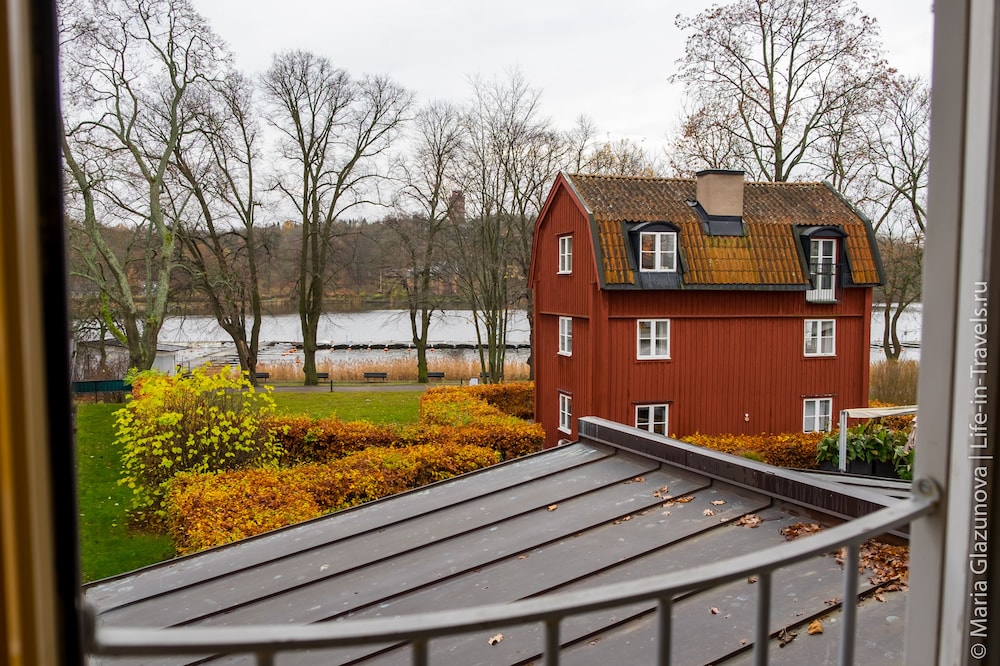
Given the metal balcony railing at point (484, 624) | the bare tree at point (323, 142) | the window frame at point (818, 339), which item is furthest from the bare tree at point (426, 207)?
the metal balcony railing at point (484, 624)

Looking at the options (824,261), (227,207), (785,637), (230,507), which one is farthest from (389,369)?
(785,637)

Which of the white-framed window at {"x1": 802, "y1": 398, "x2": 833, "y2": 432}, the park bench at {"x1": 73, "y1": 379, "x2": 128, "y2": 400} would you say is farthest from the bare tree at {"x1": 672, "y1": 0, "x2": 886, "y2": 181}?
the park bench at {"x1": 73, "y1": 379, "x2": 128, "y2": 400}

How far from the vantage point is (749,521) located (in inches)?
131

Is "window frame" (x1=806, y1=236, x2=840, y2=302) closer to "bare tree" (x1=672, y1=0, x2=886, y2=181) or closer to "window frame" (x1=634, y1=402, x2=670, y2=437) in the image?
"window frame" (x1=634, y1=402, x2=670, y2=437)

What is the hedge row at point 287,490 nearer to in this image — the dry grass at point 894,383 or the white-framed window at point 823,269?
the white-framed window at point 823,269

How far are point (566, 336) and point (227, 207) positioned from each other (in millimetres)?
11151

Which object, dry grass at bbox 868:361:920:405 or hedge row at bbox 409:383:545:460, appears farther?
dry grass at bbox 868:361:920:405

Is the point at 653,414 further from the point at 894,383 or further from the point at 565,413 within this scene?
the point at 894,383

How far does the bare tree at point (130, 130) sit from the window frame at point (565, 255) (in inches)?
341

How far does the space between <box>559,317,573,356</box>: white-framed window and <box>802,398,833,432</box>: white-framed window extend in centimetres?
506

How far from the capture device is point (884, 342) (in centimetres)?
1994

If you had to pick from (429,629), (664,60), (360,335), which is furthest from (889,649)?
(360,335)

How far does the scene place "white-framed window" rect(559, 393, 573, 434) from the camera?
14.2 meters

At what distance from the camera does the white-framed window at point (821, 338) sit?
14.0 meters
